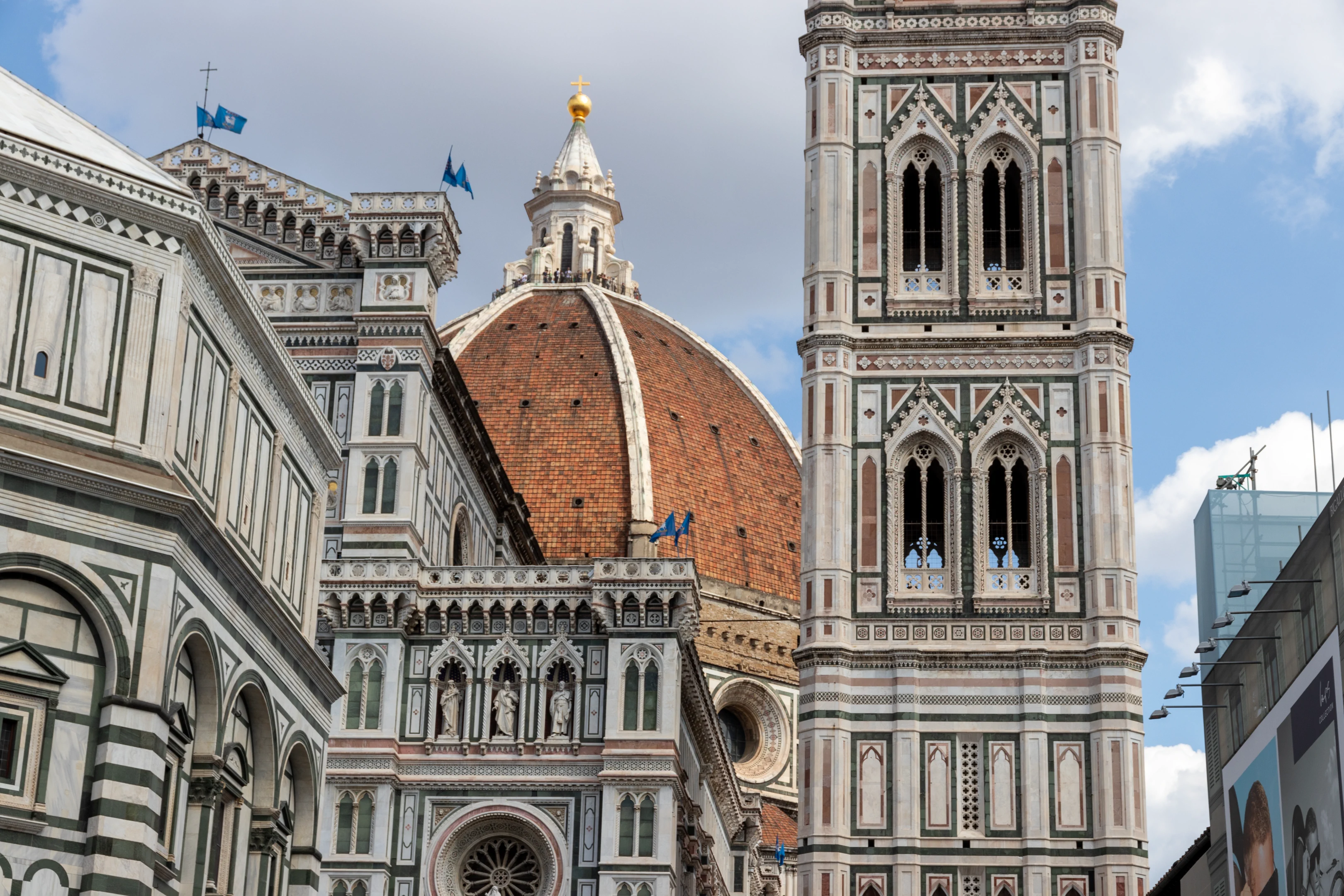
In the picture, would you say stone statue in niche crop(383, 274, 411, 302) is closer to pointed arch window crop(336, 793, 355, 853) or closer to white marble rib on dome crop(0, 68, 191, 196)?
pointed arch window crop(336, 793, 355, 853)

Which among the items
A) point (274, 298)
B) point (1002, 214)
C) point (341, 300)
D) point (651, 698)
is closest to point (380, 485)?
point (341, 300)

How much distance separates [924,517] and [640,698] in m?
6.34

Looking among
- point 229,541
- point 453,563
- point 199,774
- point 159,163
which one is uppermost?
point 159,163

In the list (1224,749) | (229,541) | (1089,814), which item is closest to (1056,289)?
(1089,814)

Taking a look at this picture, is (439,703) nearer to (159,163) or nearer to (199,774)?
(159,163)

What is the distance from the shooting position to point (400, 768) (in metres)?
42.1

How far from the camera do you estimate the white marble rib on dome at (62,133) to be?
66.7ft

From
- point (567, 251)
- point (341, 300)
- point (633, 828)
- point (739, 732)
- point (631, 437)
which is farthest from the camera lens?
point (567, 251)

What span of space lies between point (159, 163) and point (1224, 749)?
2560cm

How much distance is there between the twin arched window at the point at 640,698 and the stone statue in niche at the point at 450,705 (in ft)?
10.4

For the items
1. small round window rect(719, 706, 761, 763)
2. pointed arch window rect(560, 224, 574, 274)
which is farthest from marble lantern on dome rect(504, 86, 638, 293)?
small round window rect(719, 706, 761, 763)

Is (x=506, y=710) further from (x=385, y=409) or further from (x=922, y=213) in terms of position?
(x=922, y=213)

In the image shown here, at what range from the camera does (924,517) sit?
4309cm

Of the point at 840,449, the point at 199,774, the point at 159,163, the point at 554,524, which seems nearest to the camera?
the point at 199,774
